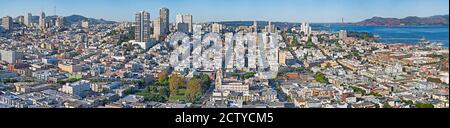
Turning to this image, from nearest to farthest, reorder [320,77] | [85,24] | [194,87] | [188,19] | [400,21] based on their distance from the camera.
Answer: [400,21]
[188,19]
[194,87]
[85,24]
[320,77]

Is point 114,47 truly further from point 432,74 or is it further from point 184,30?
point 432,74

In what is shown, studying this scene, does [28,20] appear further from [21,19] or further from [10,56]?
[10,56]

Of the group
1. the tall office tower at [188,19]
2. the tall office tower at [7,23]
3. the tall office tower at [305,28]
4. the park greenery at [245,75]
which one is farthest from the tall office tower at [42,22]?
the tall office tower at [305,28]

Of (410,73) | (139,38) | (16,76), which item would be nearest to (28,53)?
(16,76)

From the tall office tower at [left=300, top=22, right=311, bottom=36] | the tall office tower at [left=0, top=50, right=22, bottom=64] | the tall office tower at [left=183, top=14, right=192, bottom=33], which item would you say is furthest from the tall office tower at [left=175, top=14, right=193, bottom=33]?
the tall office tower at [left=0, top=50, right=22, bottom=64]

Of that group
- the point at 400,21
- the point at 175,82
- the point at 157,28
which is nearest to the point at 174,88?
the point at 175,82

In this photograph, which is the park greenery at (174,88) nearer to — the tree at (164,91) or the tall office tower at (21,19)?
the tree at (164,91)
